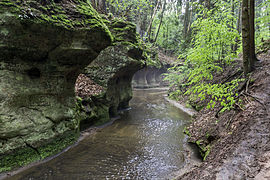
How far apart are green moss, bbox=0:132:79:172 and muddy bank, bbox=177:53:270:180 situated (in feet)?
15.0

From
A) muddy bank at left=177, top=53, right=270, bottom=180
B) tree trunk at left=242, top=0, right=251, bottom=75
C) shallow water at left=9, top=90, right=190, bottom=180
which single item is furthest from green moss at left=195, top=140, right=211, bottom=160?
tree trunk at left=242, top=0, right=251, bottom=75

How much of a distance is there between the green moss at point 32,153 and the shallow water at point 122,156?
1.10 ft

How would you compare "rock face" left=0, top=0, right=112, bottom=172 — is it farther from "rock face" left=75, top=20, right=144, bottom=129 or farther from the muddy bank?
the muddy bank

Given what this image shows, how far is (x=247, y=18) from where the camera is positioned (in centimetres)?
503

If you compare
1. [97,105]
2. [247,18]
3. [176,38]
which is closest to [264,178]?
[247,18]

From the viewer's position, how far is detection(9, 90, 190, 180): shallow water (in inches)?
194

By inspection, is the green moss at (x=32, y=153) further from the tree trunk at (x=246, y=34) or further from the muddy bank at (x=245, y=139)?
the tree trunk at (x=246, y=34)

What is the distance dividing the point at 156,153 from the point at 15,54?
5.88 meters

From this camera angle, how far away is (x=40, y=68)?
588 centimetres

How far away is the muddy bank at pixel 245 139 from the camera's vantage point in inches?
119

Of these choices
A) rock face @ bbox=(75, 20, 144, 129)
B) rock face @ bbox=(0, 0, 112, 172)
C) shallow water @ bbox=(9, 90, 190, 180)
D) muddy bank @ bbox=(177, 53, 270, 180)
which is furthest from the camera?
rock face @ bbox=(75, 20, 144, 129)

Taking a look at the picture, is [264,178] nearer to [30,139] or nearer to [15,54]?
[30,139]

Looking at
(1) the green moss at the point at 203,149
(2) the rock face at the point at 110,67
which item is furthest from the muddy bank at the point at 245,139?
(2) the rock face at the point at 110,67

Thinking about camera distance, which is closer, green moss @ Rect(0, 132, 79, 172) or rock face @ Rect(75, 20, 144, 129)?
green moss @ Rect(0, 132, 79, 172)
